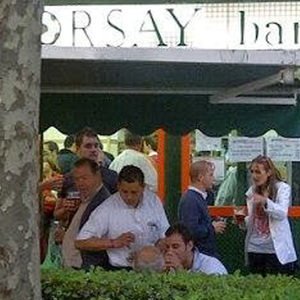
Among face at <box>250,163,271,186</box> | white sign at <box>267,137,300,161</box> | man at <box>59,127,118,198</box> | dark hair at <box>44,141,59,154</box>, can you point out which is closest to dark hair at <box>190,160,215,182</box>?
face at <box>250,163,271,186</box>

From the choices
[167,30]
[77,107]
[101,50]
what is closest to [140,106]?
[77,107]

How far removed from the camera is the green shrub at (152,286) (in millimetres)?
4367

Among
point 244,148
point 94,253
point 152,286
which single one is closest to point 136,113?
point 244,148

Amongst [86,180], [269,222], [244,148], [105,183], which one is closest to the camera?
[86,180]

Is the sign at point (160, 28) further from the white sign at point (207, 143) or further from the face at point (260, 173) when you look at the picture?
the white sign at point (207, 143)

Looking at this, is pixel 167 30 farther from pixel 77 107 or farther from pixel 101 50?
pixel 77 107

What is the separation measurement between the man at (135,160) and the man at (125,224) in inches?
74.5

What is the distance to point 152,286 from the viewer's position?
15.0ft

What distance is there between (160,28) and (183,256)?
1.57 m

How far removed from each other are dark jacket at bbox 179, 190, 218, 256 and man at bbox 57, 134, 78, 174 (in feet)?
6.33

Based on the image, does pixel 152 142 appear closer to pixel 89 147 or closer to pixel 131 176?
pixel 89 147

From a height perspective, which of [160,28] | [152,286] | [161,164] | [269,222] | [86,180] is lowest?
[152,286]

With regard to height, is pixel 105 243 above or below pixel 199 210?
below

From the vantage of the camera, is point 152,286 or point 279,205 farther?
point 279,205
